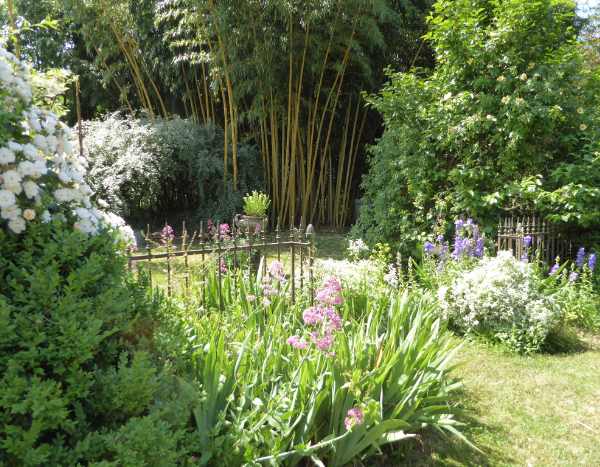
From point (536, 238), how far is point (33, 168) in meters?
4.53

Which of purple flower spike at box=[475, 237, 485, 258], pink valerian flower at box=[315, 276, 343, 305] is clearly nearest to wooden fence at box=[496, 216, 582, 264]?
purple flower spike at box=[475, 237, 485, 258]

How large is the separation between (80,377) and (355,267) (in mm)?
2817

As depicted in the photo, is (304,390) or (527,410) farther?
(527,410)

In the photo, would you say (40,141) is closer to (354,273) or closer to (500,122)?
(354,273)

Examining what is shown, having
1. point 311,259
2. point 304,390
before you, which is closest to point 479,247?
point 311,259

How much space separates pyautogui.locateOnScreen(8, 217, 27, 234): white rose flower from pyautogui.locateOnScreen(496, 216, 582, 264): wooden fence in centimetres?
401

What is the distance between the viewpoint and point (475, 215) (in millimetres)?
4938

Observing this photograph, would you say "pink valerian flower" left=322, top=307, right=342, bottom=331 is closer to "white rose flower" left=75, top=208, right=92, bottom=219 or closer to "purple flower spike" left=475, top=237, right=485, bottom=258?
"white rose flower" left=75, top=208, right=92, bottom=219

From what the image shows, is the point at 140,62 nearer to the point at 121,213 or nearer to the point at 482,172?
the point at 121,213

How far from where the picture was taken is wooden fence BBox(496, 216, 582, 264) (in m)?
4.59

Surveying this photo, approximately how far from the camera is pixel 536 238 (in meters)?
4.80

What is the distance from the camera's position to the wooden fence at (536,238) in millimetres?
4590

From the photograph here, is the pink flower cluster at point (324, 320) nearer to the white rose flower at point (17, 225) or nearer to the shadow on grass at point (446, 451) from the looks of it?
the shadow on grass at point (446, 451)

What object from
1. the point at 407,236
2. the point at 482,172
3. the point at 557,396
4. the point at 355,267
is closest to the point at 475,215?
the point at 482,172
